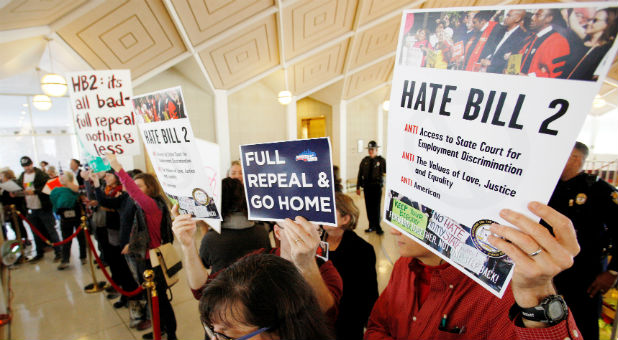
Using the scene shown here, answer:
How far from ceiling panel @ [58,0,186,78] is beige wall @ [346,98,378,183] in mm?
8455

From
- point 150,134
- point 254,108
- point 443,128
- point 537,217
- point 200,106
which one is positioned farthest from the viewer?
point 254,108

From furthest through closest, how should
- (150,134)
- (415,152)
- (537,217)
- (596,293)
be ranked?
1. (596,293)
2. (150,134)
3. (415,152)
4. (537,217)

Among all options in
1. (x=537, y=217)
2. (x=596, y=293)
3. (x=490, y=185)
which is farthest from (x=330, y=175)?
(x=596, y=293)

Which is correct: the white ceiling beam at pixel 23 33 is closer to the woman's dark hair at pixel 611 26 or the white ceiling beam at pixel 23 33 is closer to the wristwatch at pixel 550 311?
the woman's dark hair at pixel 611 26

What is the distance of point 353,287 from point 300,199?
94 centimetres

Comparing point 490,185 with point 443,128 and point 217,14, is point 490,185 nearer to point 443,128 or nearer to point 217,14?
point 443,128

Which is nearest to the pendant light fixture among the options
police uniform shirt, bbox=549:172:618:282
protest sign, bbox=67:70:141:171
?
protest sign, bbox=67:70:141:171

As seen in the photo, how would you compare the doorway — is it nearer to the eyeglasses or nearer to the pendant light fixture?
the pendant light fixture

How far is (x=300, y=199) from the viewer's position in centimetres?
143

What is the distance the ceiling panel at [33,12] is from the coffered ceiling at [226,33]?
0.04 feet

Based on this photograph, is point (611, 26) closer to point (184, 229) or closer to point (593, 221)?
point (184, 229)

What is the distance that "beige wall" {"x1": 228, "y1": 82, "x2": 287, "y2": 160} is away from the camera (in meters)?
9.28

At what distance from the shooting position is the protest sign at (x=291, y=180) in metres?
1.34

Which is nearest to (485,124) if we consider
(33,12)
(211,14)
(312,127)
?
(33,12)
